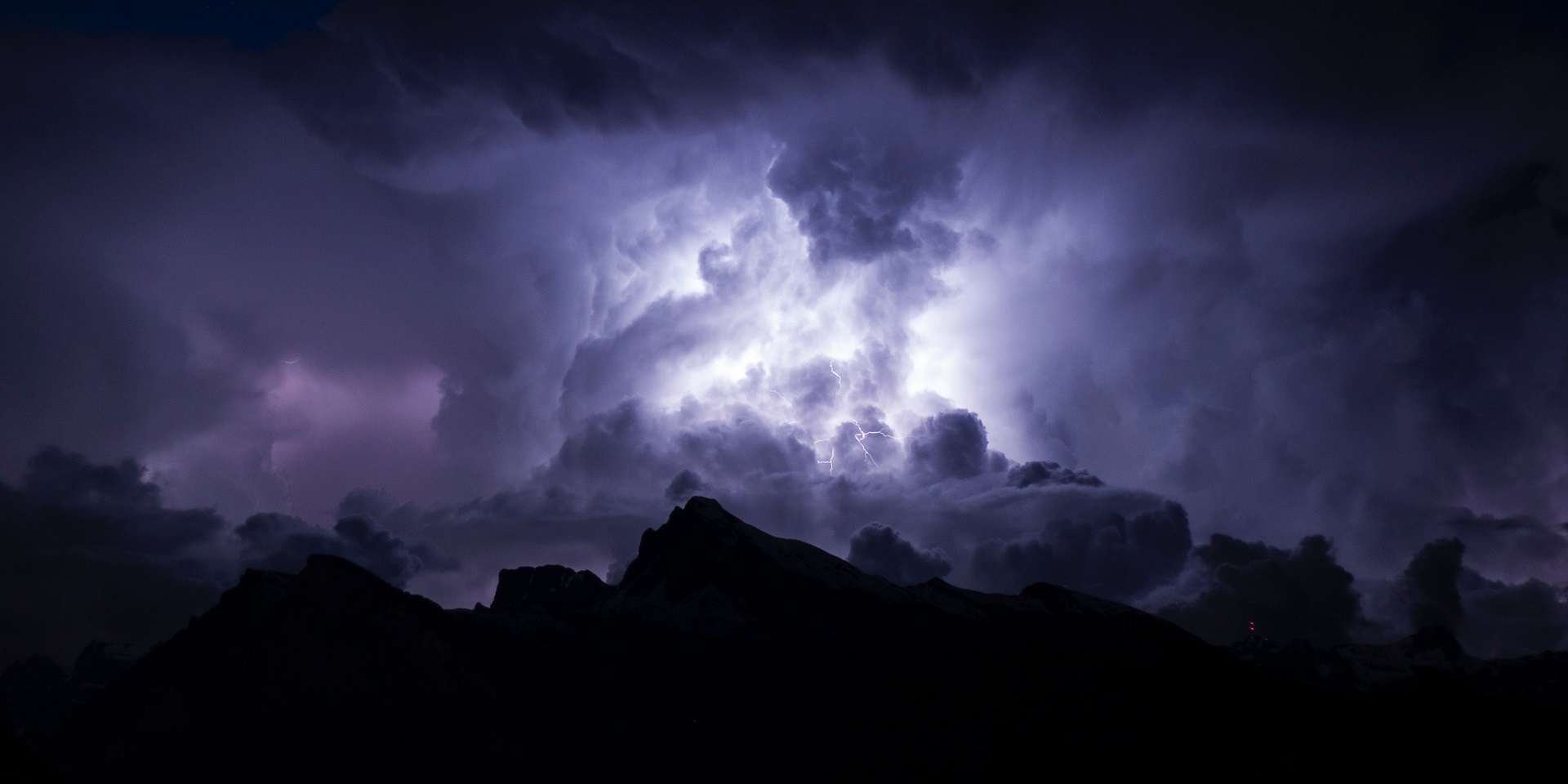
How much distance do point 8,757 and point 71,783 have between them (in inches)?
304

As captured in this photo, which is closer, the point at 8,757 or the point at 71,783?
the point at 8,757

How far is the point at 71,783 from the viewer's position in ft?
285

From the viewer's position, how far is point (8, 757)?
8081cm
